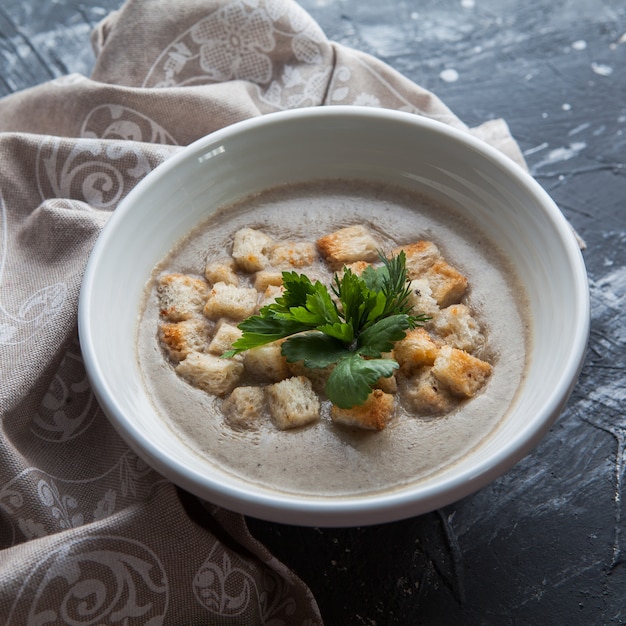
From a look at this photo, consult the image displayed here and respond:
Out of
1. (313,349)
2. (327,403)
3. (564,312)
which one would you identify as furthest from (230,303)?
(564,312)

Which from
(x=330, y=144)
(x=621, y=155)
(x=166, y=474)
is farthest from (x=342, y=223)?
(x=621, y=155)

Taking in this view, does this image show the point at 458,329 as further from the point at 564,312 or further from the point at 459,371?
the point at 564,312

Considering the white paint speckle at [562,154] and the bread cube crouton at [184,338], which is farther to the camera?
the white paint speckle at [562,154]

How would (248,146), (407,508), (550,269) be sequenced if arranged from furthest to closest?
1. (248,146)
2. (550,269)
3. (407,508)

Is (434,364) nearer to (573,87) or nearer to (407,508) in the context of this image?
(407,508)

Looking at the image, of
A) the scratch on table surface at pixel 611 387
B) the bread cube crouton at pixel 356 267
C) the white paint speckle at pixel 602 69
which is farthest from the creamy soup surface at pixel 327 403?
the white paint speckle at pixel 602 69

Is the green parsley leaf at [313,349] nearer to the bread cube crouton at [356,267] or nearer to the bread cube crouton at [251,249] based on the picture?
the bread cube crouton at [356,267]
